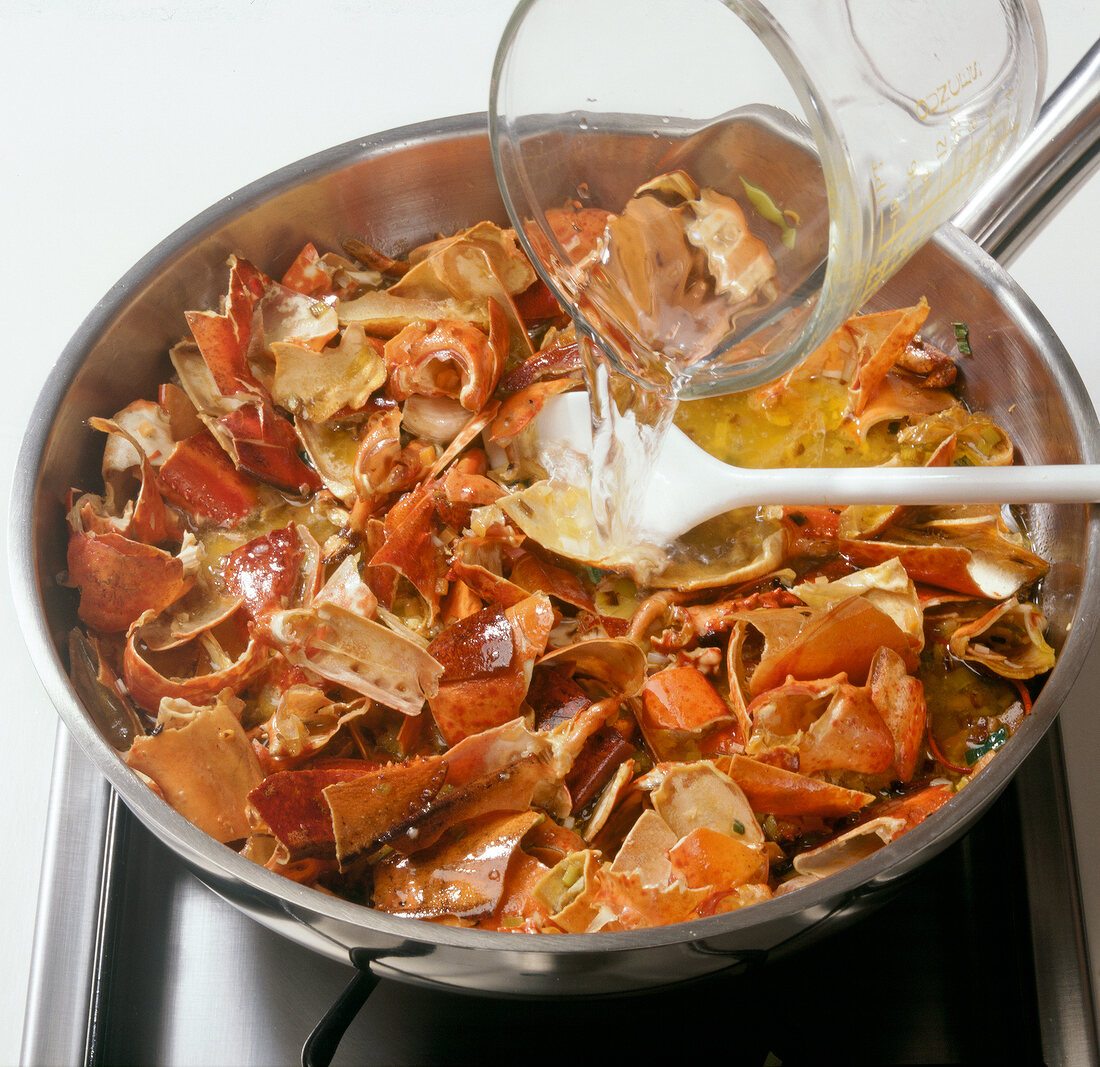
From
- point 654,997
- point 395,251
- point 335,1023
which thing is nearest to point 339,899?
point 335,1023

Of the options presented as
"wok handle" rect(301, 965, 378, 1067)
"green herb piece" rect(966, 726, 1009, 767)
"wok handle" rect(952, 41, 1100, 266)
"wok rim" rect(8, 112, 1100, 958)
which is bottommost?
"wok handle" rect(301, 965, 378, 1067)

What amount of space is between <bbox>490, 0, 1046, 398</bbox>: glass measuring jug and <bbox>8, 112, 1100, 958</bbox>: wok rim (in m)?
0.28

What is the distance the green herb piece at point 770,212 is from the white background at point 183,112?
0.71 m

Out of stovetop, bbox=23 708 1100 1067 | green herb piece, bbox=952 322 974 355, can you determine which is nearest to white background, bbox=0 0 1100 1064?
green herb piece, bbox=952 322 974 355

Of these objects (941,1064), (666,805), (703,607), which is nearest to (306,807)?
(666,805)

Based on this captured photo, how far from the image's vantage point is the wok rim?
66cm

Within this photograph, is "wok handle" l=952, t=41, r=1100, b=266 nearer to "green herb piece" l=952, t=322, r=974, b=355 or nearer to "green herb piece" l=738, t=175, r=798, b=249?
"green herb piece" l=952, t=322, r=974, b=355

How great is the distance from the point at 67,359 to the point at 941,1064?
100 centimetres

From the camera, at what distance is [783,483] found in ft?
3.19

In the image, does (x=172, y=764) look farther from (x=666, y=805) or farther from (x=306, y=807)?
(x=666, y=805)

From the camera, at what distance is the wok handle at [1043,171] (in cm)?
94

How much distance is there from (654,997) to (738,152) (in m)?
0.69

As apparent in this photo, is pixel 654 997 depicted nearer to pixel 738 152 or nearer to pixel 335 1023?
pixel 335 1023

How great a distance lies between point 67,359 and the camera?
98cm
